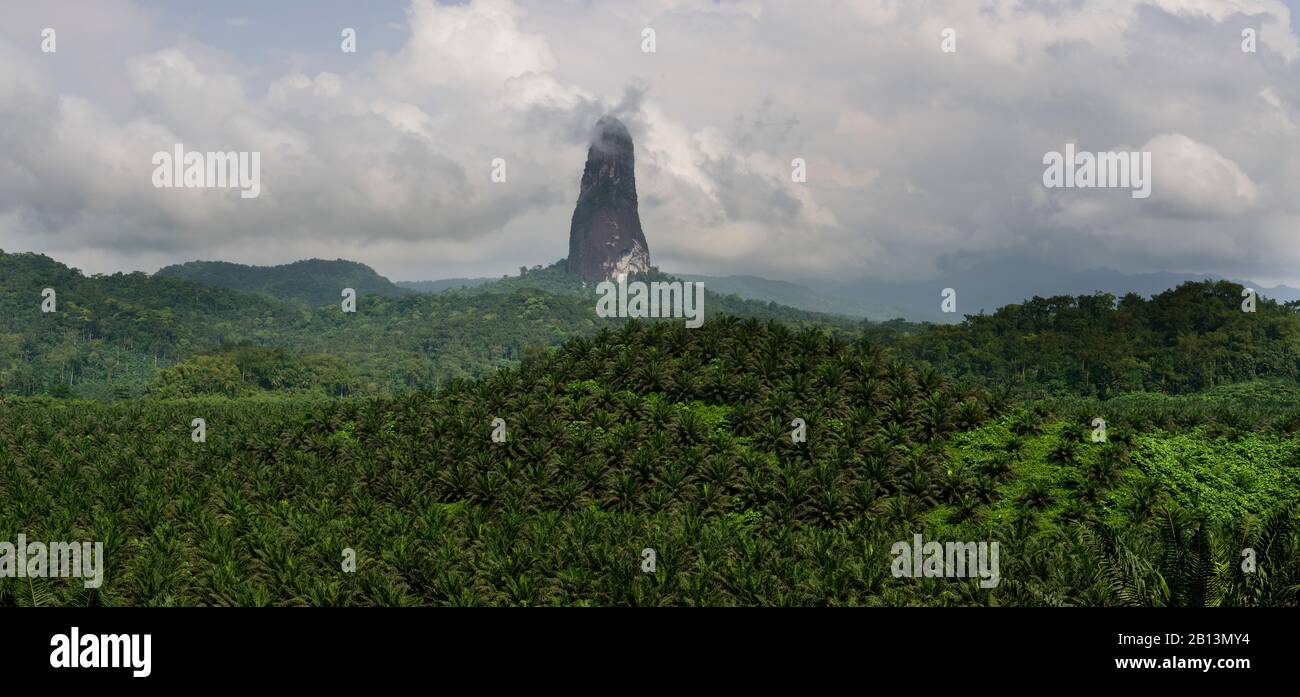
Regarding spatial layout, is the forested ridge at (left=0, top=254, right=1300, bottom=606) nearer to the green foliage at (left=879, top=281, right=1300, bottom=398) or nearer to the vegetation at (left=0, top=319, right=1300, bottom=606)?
the vegetation at (left=0, top=319, right=1300, bottom=606)

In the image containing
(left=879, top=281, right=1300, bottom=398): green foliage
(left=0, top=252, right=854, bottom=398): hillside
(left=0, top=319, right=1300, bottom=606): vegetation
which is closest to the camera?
(left=0, top=319, right=1300, bottom=606): vegetation

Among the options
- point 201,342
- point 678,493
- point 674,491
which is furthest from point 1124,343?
point 201,342

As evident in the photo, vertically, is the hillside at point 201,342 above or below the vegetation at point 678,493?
above

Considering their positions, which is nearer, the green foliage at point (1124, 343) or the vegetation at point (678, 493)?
the vegetation at point (678, 493)

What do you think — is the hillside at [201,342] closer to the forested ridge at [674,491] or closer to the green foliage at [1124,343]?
the green foliage at [1124,343]

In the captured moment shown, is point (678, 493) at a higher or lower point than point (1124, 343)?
lower

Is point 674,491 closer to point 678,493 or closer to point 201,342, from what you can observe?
point 678,493

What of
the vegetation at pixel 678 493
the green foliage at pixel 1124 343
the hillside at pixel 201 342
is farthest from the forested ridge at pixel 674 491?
the hillside at pixel 201 342

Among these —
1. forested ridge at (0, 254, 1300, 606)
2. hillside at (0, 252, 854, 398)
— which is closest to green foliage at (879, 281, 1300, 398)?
forested ridge at (0, 254, 1300, 606)
